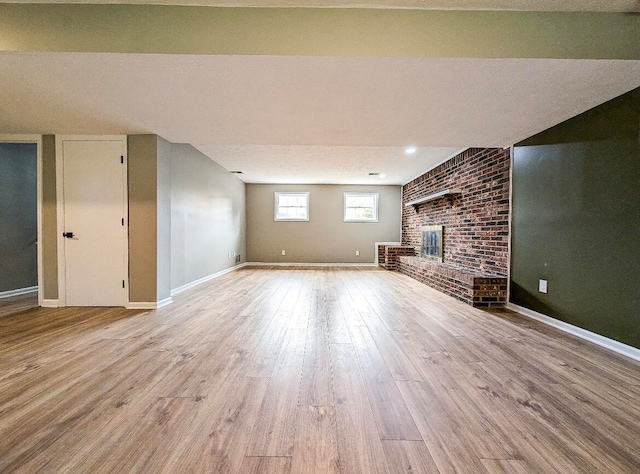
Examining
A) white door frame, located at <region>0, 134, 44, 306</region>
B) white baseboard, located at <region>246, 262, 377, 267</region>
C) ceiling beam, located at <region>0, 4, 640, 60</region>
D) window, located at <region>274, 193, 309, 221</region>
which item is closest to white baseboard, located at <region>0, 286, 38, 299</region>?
white door frame, located at <region>0, 134, 44, 306</region>

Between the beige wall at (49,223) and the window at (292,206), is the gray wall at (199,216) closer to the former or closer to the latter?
the beige wall at (49,223)

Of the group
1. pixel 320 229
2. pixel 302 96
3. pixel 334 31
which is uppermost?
pixel 334 31

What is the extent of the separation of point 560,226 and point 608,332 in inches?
38.9

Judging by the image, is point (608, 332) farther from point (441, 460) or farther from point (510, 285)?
point (441, 460)

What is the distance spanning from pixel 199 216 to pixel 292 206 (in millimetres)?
3607

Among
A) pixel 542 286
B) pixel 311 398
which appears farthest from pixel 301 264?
pixel 311 398

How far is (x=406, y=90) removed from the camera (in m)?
2.23

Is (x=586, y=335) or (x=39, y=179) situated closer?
(x=586, y=335)

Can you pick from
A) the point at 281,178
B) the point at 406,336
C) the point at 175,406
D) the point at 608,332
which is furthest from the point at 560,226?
the point at 281,178

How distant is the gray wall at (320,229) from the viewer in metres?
8.27

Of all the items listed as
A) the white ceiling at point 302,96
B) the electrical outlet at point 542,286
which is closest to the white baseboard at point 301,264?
the white ceiling at point 302,96

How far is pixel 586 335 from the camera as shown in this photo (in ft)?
8.01

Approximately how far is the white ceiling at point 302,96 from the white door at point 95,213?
27 cm

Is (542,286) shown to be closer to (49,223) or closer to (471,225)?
(471,225)
